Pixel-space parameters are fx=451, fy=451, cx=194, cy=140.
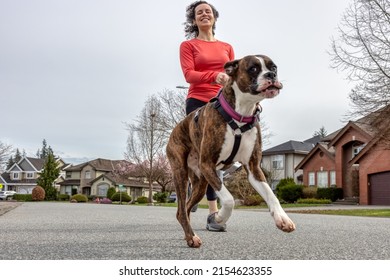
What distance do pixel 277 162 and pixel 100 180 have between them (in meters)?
33.7

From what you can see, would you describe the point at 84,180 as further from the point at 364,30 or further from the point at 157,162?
the point at 364,30

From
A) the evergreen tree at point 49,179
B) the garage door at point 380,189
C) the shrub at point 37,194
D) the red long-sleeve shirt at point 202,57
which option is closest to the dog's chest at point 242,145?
the red long-sleeve shirt at point 202,57

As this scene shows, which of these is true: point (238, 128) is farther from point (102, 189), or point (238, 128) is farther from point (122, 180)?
point (102, 189)

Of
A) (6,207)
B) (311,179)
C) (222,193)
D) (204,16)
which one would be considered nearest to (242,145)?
(222,193)

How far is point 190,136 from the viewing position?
4.29 metres

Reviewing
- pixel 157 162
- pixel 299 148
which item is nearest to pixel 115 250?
pixel 157 162

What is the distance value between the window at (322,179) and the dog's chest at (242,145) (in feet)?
145

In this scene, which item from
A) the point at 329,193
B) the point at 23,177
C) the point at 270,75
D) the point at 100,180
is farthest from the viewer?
the point at 23,177

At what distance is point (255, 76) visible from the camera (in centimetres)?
354

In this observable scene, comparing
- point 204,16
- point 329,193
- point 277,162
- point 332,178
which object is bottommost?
point 329,193

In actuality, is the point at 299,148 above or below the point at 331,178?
above

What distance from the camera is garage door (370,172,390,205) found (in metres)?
36.5

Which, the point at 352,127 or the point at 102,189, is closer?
the point at 352,127

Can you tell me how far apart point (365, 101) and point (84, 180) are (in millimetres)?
66550
